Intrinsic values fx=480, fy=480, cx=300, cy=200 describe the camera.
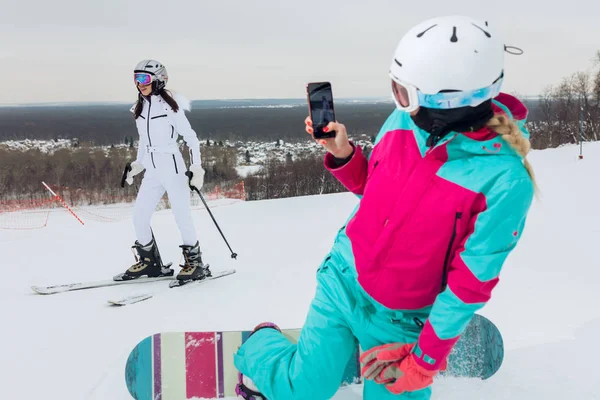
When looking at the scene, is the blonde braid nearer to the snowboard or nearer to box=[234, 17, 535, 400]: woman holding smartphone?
box=[234, 17, 535, 400]: woman holding smartphone

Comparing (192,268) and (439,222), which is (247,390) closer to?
(439,222)

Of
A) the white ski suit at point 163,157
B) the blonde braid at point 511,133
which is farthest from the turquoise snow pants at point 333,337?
the white ski suit at point 163,157

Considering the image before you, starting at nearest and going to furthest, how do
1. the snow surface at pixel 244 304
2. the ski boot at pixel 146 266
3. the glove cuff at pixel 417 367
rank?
1. the glove cuff at pixel 417 367
2. the snow surface at pixel 244 304
3. the ski boot at pixel 146 266

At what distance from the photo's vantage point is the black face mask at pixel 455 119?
1478 millimetres

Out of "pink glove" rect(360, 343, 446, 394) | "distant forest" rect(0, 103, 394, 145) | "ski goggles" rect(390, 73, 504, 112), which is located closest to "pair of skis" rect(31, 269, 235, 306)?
"pink glove" rect(360, 343, 446, 394)

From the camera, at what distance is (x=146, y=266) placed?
13.6ft

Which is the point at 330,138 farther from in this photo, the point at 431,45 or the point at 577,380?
the point at 577,380

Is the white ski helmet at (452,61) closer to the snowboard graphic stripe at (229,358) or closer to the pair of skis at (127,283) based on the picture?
the snowboard graphic stripe at (229,358)

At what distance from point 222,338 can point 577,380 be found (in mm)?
1672

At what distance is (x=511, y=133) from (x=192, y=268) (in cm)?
310

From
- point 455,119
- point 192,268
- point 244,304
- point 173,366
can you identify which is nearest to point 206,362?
point 173,366

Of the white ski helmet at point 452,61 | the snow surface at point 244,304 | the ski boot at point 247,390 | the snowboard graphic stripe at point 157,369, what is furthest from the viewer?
the snow surface at point 244,304

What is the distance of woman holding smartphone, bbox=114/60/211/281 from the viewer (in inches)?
153

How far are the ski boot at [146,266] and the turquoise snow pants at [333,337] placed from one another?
246 cm
